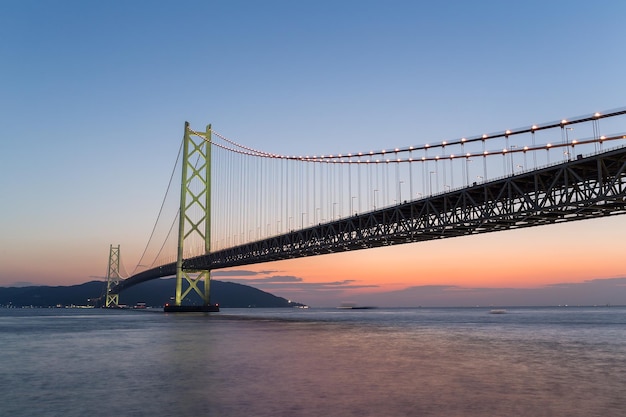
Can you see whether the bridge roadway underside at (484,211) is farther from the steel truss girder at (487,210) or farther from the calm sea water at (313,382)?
the calm sea water at (313,382)

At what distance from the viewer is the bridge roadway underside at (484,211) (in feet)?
101

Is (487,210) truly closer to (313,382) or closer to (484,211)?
(484,211)

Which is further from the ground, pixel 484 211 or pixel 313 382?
pixel 484 211

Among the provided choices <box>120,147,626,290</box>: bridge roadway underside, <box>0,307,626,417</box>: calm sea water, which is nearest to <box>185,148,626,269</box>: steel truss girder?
<box>120,147,626,290</box>: bridge roadway underside

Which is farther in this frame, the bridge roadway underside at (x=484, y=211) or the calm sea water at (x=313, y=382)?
the bridge roadway underside at (x=484, y=211)

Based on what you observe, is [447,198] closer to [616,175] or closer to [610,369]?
[616,175]

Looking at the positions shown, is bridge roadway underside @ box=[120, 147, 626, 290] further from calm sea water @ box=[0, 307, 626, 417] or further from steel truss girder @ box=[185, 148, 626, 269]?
calm sea water @ box=[0, 307, 626, 417]

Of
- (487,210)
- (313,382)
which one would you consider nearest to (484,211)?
A: (487,210)

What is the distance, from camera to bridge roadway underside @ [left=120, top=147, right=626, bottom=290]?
101 ft

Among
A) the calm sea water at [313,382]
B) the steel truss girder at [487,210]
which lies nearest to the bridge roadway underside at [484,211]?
the steel truss girder at [487,210]

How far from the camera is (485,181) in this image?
38188 millimetres

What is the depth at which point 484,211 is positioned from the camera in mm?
38656

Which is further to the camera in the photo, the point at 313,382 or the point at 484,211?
the point at 484,211

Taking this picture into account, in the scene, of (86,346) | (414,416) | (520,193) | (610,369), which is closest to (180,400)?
(414,416)
